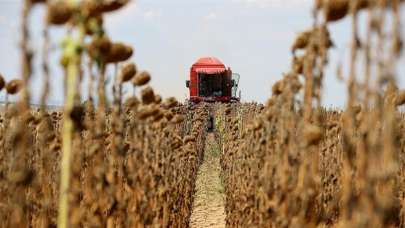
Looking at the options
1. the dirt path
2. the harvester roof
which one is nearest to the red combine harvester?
the harvester roof

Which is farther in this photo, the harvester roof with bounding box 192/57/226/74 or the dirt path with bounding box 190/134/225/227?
the harvester roof with bounding box 192/57/226/74

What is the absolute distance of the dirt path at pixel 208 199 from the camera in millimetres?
9148

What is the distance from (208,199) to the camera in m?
10.9

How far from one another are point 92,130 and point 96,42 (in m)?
0.60

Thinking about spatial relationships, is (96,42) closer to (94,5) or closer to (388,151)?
(94,5)

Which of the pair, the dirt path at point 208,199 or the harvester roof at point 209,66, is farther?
the harvester roof at point 209,66

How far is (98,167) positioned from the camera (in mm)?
2346

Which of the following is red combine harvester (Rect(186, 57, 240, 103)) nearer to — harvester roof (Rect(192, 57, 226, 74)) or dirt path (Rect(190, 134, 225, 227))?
harvester roof (Rect(192, 57, 226, 74))

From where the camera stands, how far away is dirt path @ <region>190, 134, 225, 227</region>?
30.0 ft

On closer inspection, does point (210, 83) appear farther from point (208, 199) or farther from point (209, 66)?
point (208, 199)

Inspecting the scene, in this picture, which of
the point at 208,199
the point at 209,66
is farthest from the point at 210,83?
the point at 208,199

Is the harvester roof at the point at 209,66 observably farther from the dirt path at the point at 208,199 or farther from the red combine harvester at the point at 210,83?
the dirt path at the point at 208,199

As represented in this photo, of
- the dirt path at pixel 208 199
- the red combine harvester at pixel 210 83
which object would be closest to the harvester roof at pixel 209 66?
the red combine harvester at pixel 210 83

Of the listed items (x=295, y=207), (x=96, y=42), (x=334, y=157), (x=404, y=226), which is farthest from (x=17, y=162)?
(x=334, y=157)
